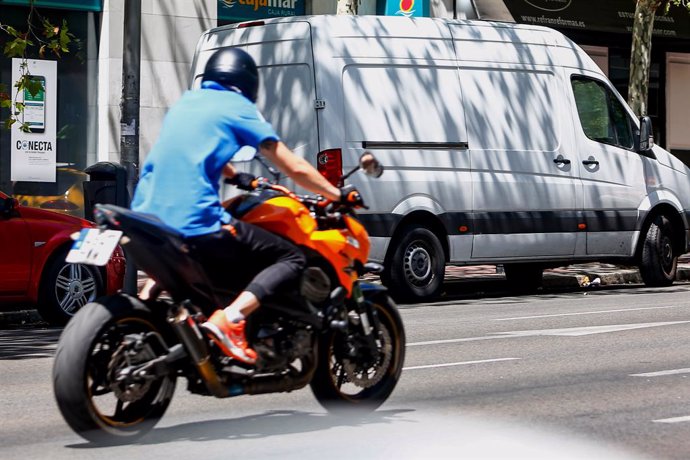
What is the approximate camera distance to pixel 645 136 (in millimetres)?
16312

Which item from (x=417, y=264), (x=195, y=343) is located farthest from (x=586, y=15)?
(x=195, y=343)

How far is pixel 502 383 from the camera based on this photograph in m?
8.48

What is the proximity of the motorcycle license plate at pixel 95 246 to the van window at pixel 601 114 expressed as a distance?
10641 mm

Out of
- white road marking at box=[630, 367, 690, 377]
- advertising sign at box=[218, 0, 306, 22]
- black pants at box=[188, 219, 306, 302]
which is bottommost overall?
white road marking at box=[630, 367, 690, 377]

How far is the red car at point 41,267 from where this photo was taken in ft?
41.4

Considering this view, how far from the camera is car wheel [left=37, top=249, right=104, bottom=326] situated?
12812mm

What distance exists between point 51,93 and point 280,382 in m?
14.4

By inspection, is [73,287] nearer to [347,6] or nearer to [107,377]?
[107,377]

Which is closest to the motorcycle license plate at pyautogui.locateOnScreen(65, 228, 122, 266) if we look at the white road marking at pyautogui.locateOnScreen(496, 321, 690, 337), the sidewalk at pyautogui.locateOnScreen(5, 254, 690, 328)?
the white road marking at pyautogui.locateOnScreen(496, 321, 690, 337)

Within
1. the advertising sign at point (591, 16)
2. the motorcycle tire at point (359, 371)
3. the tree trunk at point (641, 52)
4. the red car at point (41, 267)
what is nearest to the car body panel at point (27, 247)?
the red car at point (41, 267)

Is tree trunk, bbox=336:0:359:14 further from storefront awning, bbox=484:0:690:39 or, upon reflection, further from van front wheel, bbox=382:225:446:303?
storefront awning, bbox=484:0:690:39

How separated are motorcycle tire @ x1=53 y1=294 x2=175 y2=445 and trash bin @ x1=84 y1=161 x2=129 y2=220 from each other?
23.5 ft

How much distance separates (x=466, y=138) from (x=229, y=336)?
908 centimetres

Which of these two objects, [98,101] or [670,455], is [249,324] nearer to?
[670,455]
